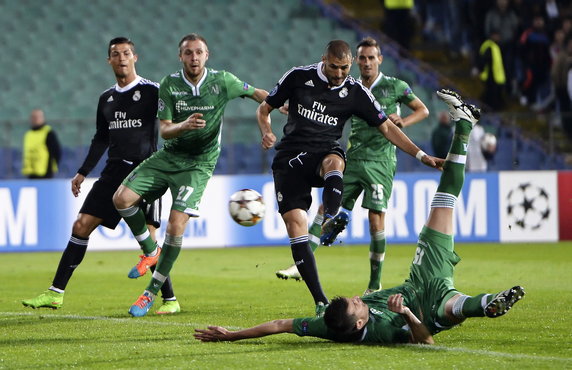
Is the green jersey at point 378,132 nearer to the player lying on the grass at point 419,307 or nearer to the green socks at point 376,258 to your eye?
the green socks at point 376,258

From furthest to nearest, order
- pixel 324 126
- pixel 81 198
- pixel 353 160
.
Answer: pixel 81 198 → pixel 353 160 → pixel 324 126

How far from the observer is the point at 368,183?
436 inches

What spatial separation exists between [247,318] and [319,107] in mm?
1805

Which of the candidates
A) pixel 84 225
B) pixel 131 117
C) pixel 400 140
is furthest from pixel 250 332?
pixel 131 117

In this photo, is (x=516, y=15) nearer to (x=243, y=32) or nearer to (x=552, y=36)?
(x=552, y=36)

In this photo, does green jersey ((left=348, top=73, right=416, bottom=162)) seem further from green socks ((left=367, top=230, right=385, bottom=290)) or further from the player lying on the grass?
the player lying on the grass

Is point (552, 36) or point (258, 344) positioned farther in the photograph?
point (552, 36)

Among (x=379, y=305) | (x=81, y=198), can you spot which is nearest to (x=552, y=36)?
(x=81, y=198)

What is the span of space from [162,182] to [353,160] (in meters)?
2.40

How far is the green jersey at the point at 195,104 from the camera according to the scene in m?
9.46

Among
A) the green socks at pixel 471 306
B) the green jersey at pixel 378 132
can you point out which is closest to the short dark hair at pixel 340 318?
the green socks at pixel 471 306

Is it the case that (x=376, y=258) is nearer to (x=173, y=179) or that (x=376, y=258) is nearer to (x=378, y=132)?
(x=378, y=132)

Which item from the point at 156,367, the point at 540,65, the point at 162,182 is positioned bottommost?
the point at 156,367

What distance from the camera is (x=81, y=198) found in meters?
17.7
